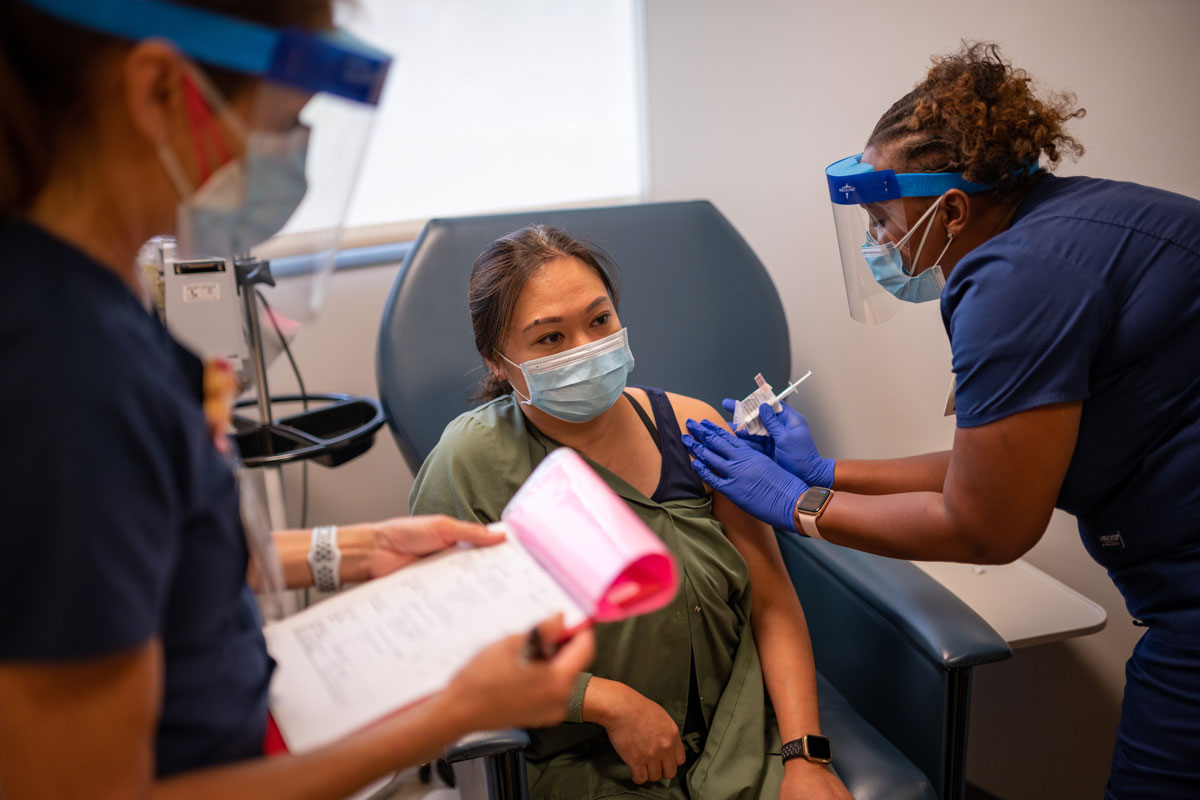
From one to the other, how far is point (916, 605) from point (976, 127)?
80 centimetres

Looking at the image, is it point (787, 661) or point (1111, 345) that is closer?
point (1111, 345)

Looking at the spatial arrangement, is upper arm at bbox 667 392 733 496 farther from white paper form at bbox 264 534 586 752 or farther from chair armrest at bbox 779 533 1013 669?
white paper form at bbox 264 534 586 752

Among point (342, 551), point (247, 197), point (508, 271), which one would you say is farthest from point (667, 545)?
point (247, 197)

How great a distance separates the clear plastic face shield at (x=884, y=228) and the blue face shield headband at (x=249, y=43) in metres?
0.86

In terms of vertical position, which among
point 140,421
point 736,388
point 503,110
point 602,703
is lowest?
point 602,703

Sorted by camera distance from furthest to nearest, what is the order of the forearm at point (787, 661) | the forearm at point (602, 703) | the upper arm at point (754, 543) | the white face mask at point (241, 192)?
1. the upper arm at point (754, 543)
2. the forearm at point (787, 661)
3. the forearm at point (602, 703)
4. the white face mask at point (241, 192)

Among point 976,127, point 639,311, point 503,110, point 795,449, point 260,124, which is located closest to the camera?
point 260,124

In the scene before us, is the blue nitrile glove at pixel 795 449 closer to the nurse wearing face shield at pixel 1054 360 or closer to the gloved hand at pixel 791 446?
the gloved hand at pixel 791 446

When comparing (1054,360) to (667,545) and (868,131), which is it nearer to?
(667,545)

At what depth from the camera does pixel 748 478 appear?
4.84 ft

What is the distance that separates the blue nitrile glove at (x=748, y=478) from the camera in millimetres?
1456

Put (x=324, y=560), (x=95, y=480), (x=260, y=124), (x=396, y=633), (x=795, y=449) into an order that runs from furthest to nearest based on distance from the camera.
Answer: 1. (x=795, y=449)
2. (x=324, y=560)
3. (x=396, y=633)
4. (x=260, y=124)
5. (x=95, y=480)

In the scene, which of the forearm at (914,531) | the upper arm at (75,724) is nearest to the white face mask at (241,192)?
the upper arm at (75,724)

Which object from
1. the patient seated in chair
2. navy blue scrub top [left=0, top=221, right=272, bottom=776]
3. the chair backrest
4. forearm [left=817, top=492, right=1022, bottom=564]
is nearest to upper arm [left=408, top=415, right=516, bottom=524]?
the patient seated in chair
